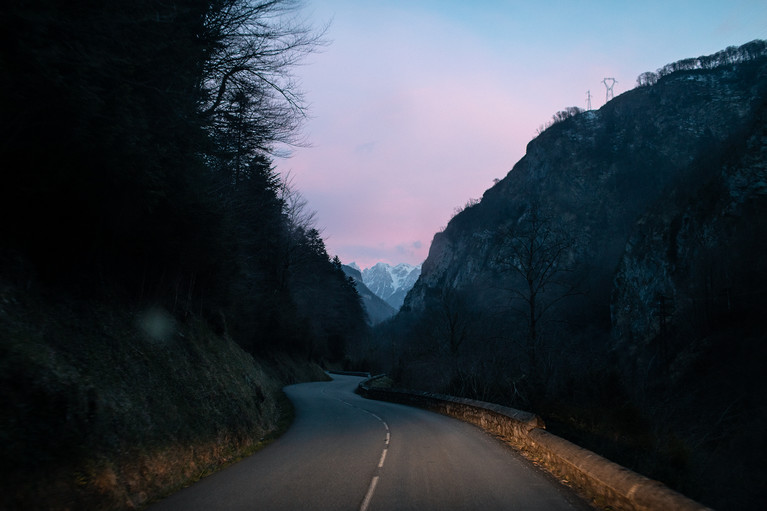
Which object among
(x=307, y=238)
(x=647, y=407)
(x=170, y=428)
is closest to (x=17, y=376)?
(x=170, y=428)

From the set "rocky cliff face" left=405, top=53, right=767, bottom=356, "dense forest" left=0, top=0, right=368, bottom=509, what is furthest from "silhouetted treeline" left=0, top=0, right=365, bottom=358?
"rocky cliff face" left=405, top=53, right=767, bottom=356

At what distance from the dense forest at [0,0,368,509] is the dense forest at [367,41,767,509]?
9.69m

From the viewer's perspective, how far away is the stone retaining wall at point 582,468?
5258mm

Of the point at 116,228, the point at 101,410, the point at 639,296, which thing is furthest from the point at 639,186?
the point at 101,410

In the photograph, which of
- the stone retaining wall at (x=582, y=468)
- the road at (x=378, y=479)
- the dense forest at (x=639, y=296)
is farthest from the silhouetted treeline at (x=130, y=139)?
the dense forest at (x=639, y=296)

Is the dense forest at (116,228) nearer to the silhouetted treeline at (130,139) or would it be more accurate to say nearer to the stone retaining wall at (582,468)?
the silhouetted treeline at (130,139)

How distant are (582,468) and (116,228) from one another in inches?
371

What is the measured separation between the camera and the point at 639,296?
7700 centimetres

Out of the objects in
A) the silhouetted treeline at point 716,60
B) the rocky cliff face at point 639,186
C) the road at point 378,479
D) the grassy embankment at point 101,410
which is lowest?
the road at point 378,479

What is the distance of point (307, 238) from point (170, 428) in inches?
1439

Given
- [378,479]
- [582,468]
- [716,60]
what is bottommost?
[378,479]

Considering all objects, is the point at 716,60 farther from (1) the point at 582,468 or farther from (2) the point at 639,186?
(1) the point at 582,468

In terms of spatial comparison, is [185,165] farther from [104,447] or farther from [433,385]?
[433,385]

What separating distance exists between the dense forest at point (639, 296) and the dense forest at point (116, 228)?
969 centimetres
